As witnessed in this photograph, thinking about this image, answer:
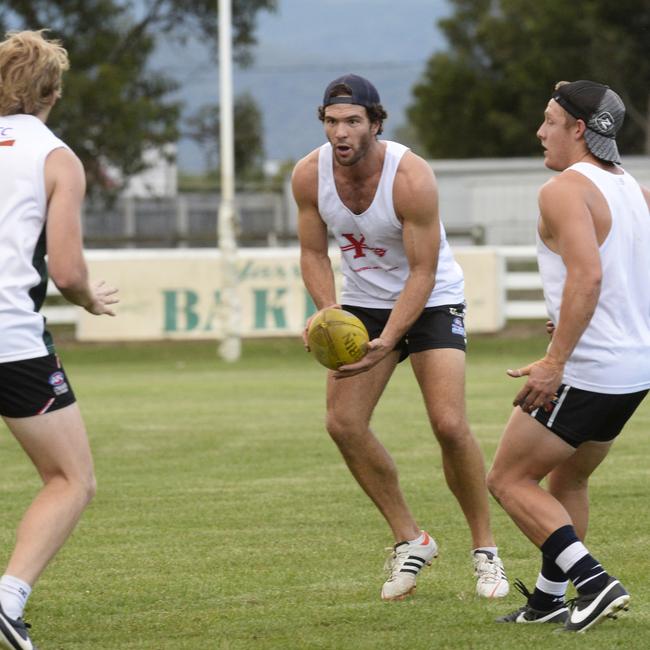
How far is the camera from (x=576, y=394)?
18.1ft

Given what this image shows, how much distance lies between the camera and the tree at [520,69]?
148 ft

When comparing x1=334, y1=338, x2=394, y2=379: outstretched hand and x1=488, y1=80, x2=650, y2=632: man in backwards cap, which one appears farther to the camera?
x1=334, y1=338, x2=394, y2=379: outstretched hand

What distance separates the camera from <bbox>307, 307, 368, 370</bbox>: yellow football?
646 cm

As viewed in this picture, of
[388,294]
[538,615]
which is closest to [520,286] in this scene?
[388,294]

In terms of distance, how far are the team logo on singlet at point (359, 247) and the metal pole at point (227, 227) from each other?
13782 millimetres

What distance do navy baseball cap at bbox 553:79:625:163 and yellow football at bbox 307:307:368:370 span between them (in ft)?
4.59

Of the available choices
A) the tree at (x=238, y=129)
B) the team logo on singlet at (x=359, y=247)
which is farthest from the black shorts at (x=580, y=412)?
the tree at (x=238, y=129)

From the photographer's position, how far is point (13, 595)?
17.1ft

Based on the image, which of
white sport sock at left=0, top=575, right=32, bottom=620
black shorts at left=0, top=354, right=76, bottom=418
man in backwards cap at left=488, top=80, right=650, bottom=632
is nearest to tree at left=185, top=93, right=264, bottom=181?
man in backwards cap at left=488, top=80, right=650, bottom=632

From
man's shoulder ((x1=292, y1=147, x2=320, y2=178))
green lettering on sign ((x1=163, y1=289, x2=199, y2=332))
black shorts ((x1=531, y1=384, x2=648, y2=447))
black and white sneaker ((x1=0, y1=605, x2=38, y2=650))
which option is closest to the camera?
black and white sneaker ((x1=0, y1=605, x2=38, y2=650))

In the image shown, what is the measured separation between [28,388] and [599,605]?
2.17m

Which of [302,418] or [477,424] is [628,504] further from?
[302,418]

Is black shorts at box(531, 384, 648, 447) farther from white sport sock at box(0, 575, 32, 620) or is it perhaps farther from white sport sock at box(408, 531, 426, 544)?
white sport sock at box(0, 575, 32, 620)

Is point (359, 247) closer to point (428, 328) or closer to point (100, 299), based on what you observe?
point (428, 328)
